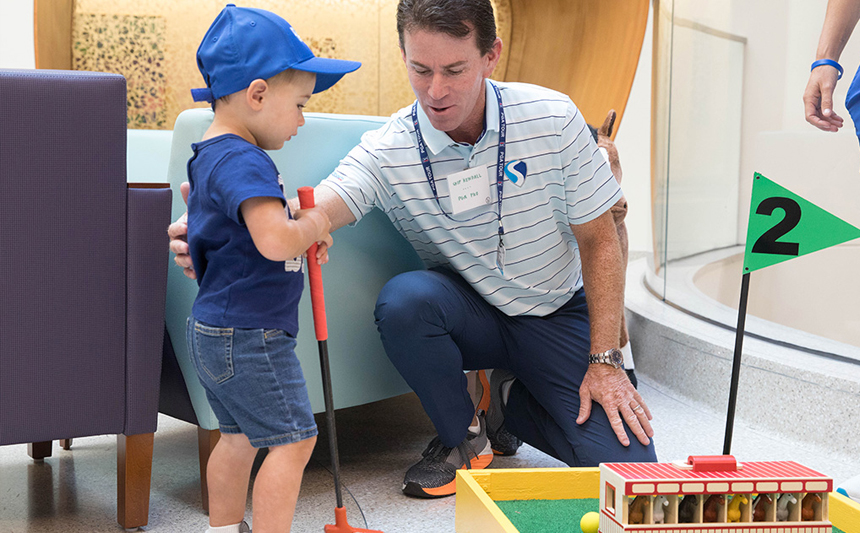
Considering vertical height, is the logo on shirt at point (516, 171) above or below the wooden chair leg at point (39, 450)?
above

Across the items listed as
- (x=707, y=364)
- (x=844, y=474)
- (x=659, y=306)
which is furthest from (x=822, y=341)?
(x=659, y=306)

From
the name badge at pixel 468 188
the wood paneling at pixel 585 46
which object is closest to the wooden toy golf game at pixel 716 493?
the name badge at pixel 468 188

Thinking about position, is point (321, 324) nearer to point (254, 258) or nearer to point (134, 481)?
point (254, 258)

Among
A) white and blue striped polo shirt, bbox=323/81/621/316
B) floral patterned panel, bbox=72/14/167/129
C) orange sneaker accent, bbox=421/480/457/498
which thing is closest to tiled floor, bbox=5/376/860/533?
orange sneaker accent, bbox=421/480/457/498

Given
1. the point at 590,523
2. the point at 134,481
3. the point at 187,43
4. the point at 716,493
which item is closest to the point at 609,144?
the point at 590,523

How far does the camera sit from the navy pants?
56.4 inches

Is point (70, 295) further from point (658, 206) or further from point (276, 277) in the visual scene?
point (658, 206)

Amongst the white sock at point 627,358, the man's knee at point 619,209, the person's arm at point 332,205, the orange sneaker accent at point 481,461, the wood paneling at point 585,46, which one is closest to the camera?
the person's arm at point 332,205

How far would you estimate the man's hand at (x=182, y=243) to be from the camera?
3.80ft

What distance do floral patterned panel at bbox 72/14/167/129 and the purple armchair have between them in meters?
1.98

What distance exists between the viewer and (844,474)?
1607 millimetres

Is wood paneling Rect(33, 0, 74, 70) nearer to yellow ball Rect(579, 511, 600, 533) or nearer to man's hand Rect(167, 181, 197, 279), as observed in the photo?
man's hand Rect(167, 181, 197, 279)

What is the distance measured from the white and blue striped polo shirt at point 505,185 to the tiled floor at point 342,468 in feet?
1.50

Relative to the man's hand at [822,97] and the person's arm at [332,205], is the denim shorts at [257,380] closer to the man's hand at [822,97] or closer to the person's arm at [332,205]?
the person's arm at [332,205]
